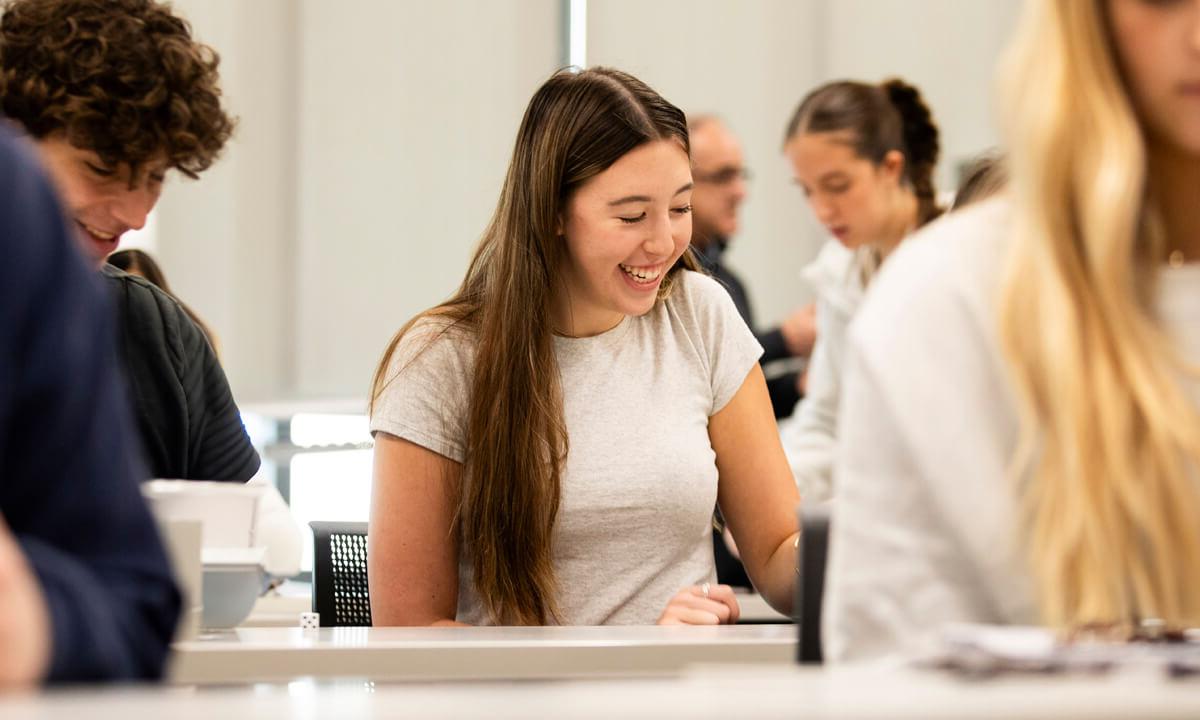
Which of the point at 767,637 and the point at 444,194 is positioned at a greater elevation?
the point at 444,194

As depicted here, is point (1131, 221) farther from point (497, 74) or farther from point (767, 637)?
point (497, 74)

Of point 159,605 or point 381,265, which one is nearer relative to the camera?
point 159,605

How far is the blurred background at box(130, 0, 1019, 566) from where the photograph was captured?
4.51m

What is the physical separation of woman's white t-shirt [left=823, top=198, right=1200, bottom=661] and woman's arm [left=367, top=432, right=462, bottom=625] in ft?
3.47

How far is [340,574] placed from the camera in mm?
2254

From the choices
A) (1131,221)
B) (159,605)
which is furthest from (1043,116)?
(159,605)

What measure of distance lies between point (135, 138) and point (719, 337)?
94 centimetres

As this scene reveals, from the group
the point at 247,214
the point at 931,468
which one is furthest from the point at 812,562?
the point at 247,214

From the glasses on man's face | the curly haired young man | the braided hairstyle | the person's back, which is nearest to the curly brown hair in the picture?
the curly haired young man

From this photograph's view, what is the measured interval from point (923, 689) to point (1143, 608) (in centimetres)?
35

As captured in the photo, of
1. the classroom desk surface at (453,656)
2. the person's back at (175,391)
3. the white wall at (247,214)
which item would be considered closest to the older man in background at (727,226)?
the white wall at (247,214)

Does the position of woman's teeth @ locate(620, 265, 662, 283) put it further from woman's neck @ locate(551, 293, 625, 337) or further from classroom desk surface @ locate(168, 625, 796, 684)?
classroom desk surface @ locate(168, 625, 796, 684)

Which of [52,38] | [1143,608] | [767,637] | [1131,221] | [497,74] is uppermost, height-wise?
[497,74]

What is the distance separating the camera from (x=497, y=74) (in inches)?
187
